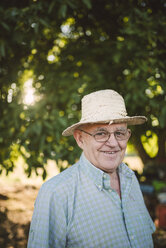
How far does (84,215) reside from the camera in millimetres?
1502

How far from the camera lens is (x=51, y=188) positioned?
4.87ft

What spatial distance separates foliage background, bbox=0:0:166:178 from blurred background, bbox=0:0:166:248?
0.04 feet

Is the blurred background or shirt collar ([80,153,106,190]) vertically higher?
the blurred background

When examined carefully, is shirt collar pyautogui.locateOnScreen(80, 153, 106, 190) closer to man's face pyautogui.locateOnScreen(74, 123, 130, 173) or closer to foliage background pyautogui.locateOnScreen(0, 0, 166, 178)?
man's face pyautogui.locateOnScreen(74, 123, 130, 173)

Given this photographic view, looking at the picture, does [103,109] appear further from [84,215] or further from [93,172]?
[84,215]

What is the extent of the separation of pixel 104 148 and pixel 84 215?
0.48m

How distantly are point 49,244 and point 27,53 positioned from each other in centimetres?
265

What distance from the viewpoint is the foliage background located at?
8.72 ft

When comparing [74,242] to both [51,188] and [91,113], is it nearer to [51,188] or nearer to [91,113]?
[51,188]

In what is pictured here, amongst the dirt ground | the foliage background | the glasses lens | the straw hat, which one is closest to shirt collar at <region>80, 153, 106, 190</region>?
the glasses lens

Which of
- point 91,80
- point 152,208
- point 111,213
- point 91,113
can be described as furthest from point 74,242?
point 152,208

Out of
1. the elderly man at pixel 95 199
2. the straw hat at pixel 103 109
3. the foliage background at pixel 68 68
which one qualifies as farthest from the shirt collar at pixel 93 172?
the foliage background at pixel 68 68

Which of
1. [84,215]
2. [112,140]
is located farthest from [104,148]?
[84,215]

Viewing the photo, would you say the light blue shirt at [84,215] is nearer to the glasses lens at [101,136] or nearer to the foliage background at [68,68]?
the glasses lens at [101,136]
